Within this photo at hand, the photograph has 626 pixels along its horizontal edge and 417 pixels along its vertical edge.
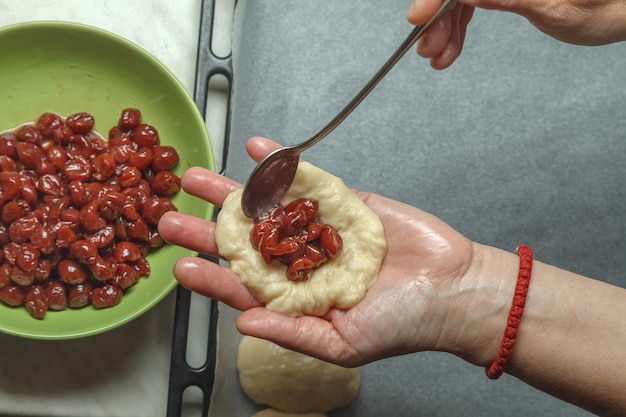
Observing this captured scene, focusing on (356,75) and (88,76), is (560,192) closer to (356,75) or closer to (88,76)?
(356,75)

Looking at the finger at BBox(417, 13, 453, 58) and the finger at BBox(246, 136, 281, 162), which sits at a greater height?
the finger at BBox(417, 13, 453, 58)

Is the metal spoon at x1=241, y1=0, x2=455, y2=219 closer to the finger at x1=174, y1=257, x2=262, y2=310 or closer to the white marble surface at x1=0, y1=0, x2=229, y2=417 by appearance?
the finger at x1=174, y1=257, x2=262, y2=310

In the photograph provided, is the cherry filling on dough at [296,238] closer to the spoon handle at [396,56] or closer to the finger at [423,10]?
the spoon handle at [396,56]

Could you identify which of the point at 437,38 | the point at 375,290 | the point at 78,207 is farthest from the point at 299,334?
the point at 437,38

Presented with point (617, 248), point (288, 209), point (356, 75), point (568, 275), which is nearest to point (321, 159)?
point (356, 75)

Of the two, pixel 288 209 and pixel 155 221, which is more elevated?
pixel 288 209

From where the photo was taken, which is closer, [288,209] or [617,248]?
[288,209]

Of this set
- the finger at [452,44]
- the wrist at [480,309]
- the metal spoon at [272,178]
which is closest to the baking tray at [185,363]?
the metal spoon at [272,178]

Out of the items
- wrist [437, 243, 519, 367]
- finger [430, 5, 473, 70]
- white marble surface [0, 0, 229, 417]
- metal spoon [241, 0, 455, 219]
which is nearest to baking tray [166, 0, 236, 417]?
white marble surface [0, 0, 229, 417]
